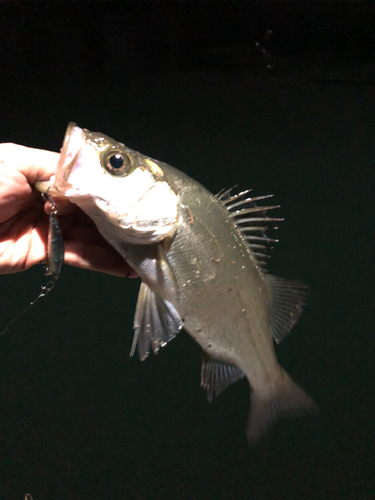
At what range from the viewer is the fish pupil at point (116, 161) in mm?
540

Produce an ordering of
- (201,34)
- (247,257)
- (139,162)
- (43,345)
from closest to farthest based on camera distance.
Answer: (139,162), (247,257), (201,34), (43,345)

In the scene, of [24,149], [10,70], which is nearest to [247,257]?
[24,149]

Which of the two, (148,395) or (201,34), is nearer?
(201,34)

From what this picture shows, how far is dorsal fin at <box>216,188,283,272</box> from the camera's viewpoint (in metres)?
0.68

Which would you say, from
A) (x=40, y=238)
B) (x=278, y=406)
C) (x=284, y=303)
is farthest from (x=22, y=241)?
(x=278, y=406)

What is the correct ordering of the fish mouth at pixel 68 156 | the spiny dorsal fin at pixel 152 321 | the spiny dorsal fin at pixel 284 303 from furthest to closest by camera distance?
the spiny dorsal fin at pixel 284 303 < the spiny dorsal fin at pixel 152 321 < the fish mouth at pixel 68 156

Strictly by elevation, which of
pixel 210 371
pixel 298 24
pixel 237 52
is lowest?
pixel 210 371

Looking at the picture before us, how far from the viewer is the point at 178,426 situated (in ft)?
4.00

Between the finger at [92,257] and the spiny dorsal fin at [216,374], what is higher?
the finger at [92,257]

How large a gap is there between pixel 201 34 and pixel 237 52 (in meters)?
0.15

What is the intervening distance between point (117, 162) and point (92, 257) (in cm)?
29

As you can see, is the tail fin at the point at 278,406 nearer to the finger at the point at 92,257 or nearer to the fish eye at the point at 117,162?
the finger at the point at 92,257

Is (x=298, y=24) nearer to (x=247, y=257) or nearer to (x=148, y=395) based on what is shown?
(x=247, y=257)

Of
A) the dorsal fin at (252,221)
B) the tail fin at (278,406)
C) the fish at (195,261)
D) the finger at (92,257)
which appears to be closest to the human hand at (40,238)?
the finger at (92,257)
